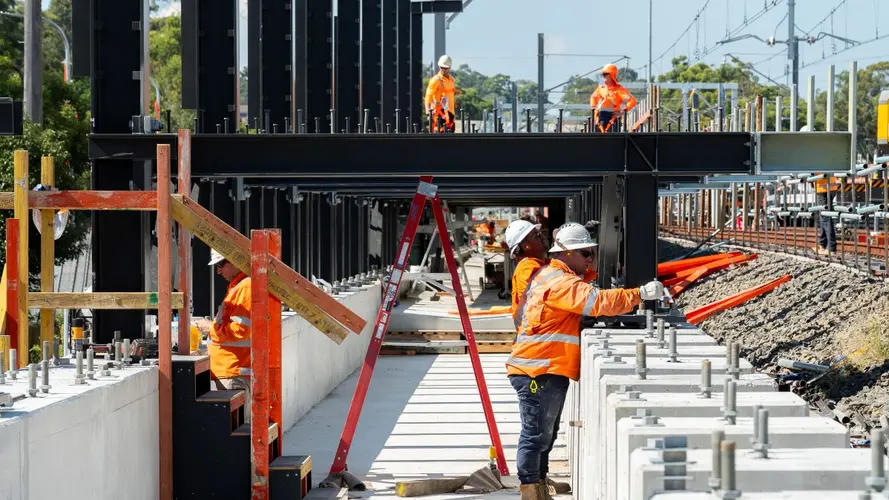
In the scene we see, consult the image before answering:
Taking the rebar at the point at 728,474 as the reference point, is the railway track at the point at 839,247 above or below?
above

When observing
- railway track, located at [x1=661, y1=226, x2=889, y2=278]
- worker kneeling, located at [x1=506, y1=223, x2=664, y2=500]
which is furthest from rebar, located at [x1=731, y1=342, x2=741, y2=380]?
railway track, located at [x1=661, y1=226, x2=889, y2=278]

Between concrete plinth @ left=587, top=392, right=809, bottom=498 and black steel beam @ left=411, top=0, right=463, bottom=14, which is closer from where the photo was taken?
concrete plinth @ left=587, top=392, right=809, bottom=498

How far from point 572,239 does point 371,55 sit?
17.1 metres

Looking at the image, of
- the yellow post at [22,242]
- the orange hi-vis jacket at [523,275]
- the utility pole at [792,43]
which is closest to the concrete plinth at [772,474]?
the orange hi-vis jacket at [523,275]

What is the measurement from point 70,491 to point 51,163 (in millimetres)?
3608

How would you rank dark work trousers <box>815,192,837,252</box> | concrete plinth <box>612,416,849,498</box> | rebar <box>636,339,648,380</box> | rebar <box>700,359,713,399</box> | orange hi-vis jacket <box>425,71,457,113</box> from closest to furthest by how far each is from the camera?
concrete plinth <box>612,416,849,498</box> < rebar <box>700,359,713,399</box> < rebar <box>636,339,648,380</box> < orange hi-vis jacket <box>425,71,457,113</box> < dark work trousers <box>815,192,837,252</box>

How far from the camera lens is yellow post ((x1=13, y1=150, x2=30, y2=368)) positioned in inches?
341

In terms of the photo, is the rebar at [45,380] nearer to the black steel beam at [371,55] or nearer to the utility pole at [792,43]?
the black steel beam at [371,55]

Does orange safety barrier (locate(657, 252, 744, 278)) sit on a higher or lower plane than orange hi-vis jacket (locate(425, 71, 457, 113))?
lower

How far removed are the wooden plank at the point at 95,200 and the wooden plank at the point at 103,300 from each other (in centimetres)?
59

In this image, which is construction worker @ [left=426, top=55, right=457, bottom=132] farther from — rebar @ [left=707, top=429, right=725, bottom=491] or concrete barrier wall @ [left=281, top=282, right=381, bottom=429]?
rebar @ [left=707, top=429, right=725, bottom=491]

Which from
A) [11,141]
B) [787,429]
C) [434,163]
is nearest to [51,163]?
[434,163]

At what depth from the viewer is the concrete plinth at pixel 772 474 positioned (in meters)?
4.93

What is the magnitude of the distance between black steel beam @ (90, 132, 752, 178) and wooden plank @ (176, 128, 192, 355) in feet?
8.09
